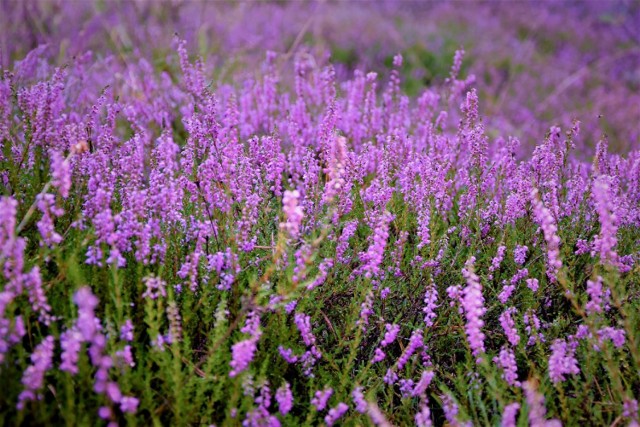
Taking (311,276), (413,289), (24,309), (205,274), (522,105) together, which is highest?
(24,309)

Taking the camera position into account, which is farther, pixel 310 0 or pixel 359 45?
pixel 310 0

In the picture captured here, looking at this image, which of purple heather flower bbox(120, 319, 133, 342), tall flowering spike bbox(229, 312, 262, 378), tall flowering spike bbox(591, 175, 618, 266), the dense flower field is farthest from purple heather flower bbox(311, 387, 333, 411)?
tall flowering spike bbox(591, 175, 618, 266)

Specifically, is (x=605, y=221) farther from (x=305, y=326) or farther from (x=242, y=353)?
(x=242, y=353)

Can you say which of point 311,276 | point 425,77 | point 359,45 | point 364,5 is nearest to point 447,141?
point 311,276

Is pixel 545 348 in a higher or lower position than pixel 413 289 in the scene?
lower

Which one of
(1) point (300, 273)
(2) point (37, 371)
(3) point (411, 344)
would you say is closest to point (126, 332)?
(2) point (37, 371)

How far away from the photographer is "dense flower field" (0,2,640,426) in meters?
1.81

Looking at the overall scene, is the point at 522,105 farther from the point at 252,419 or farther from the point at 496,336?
the point at 252,419

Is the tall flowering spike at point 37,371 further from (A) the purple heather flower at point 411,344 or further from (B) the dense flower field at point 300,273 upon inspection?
(A) the purple heather flower at point 411,344

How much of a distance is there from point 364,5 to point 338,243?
38.8 ft

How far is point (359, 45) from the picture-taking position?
9.51 metres

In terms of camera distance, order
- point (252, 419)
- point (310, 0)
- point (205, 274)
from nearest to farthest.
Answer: point (252, 419), point (205, 274), point (310, 0)

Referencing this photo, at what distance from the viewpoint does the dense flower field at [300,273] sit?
1.81 meters

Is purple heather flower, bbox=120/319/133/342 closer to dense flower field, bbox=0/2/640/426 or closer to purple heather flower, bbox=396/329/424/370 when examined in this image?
dense flower field, bbox=0/2/640/426
